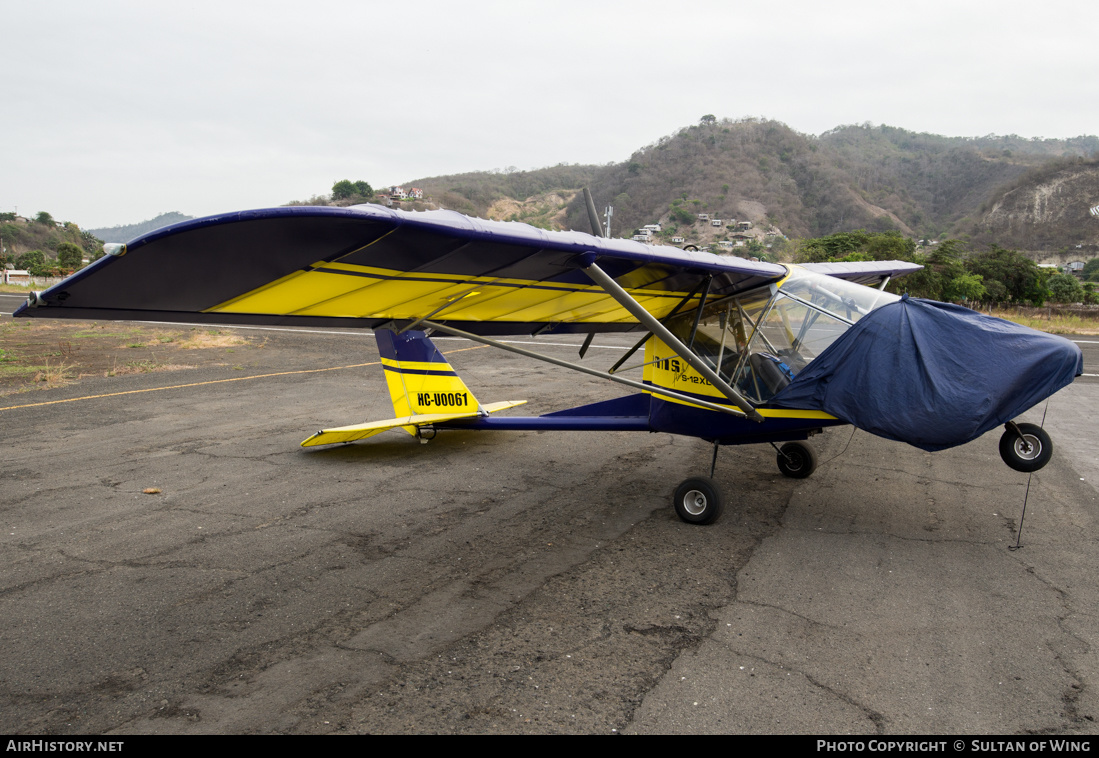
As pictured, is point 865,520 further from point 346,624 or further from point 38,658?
point 38,658

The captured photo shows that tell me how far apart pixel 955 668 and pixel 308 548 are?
4953 millimetres

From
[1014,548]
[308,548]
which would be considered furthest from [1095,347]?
[308,548]

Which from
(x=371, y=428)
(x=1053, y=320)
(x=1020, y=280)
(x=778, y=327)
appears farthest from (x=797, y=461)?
(x=1020, y=280)

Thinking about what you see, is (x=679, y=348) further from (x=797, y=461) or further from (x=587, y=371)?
(x=797, y=461)

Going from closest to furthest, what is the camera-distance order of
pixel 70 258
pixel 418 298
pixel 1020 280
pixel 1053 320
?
pixel 418 298, pixel 1053 320, pixel 1020 280, pixel 70 258

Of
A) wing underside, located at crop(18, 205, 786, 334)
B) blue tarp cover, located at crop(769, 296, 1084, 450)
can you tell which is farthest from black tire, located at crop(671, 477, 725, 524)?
wing underside, located at crop(18, 205, 786, 334)

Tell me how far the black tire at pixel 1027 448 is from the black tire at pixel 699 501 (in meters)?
2.33

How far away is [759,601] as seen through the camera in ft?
15.1

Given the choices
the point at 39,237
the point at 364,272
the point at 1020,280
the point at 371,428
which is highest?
the point at 39,237

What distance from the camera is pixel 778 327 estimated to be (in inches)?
243

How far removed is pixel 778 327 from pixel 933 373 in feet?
4.89

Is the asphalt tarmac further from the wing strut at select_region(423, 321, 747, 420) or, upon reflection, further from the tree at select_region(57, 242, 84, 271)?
the tree at select_region(57, 242, 84, 271)

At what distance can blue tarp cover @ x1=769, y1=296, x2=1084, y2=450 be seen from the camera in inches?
189

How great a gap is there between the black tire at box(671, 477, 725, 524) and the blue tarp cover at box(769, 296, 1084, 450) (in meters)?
1.18
